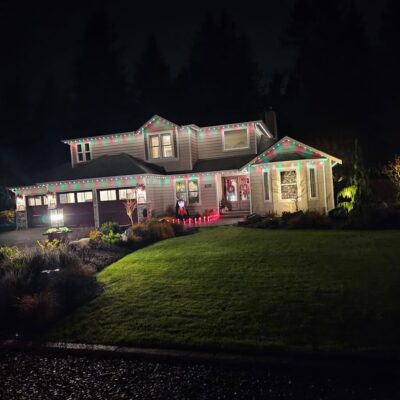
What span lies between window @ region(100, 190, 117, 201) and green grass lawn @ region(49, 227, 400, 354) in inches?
469

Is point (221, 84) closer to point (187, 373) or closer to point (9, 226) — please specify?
point (9, 226)

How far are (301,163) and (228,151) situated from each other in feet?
17.7

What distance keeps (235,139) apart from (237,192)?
3.22 m

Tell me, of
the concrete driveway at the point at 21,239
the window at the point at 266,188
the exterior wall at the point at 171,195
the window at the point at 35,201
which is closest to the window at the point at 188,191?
the exterior wall at the point at 171,195

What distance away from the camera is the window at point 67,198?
81.0 feet

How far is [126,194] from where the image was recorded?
930 inches

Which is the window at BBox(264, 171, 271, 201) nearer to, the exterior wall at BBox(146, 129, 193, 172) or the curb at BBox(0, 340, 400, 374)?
the exterior wall at BBox(146, 129, 193, 172)

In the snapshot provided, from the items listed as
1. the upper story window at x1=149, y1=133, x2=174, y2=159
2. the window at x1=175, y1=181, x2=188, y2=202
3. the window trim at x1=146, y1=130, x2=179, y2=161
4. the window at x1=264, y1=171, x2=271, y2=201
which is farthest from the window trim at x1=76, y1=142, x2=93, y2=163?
the window at x1=264, y1=171, x2=271, y2=201

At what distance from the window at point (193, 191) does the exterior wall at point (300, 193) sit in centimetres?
408

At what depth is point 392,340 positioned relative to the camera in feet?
19.0

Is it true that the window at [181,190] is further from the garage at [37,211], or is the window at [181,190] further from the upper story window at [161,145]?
the garage at [37,211]

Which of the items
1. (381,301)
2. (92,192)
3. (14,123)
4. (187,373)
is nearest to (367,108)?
(92,192)

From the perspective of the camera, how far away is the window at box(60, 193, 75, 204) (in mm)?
24703

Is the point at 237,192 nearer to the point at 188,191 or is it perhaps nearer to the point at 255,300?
the point at 188,191
